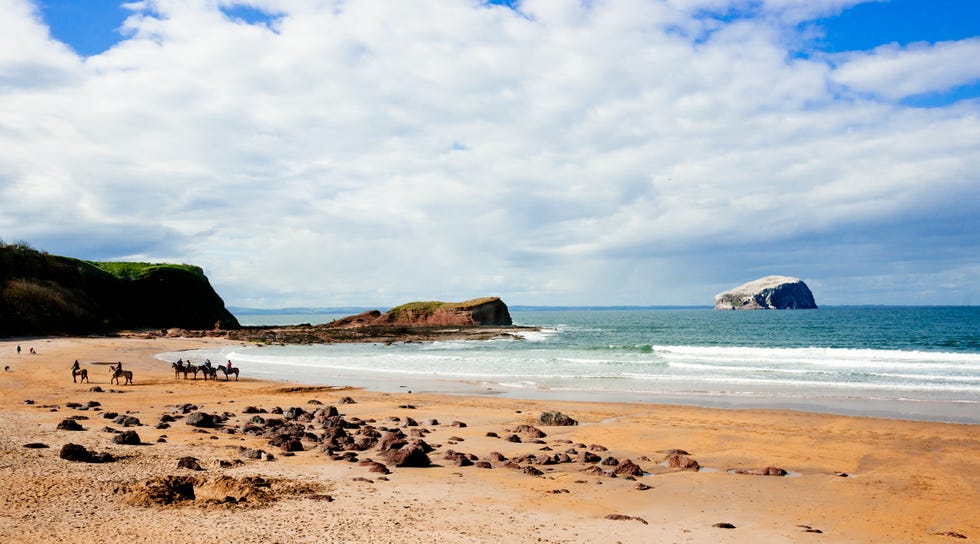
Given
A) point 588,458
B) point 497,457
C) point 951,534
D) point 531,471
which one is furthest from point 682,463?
point 951,534

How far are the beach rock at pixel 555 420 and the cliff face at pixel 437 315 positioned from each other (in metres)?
76.4

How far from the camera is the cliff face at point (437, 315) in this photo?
94000 mm

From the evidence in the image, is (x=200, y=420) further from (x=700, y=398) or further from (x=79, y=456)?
(x=700, y=398)

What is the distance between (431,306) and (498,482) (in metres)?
87.3

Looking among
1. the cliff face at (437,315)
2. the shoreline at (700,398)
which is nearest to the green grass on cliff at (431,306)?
the cliff face at (437,315)

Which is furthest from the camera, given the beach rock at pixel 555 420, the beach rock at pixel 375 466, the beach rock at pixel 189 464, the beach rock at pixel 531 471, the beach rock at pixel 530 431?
the beach rock at pixel 555 420

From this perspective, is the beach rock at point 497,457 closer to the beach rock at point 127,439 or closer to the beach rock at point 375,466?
the beach rock at point 375,466

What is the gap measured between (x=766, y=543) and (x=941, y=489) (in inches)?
220

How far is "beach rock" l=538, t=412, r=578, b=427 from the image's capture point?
17083 millimetres

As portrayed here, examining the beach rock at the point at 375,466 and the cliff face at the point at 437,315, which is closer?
the beach rock at the point at 375,466

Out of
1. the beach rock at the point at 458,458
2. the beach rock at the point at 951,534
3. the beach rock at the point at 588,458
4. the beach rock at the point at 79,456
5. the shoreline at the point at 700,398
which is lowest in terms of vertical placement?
the shoreline at the point at 700,398

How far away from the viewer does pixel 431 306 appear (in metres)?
97.2

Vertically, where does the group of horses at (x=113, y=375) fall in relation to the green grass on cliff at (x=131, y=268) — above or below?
below

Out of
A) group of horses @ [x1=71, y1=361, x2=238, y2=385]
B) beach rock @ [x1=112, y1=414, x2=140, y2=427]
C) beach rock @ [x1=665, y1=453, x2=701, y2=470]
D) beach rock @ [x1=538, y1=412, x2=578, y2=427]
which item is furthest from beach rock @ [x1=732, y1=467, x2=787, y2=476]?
group of horses @ [x1=71, y1=361, x2=238, y2=385]
